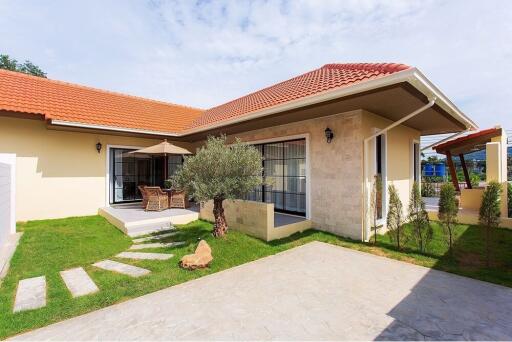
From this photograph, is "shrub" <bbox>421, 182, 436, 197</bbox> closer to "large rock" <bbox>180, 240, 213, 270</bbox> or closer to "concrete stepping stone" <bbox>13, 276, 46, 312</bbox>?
"large rock" <bbox>180, 240, 213, 270</bbox>

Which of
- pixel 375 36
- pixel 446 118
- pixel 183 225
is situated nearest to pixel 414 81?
pixel 446 118

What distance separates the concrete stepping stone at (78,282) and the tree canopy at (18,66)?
33291 millimetres

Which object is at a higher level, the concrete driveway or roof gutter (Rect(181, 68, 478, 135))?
roof gutter (Rect(181, 68, 478, 135))

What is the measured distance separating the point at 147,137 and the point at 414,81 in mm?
10371

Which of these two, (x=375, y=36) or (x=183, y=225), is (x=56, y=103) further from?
(x=375, y=36)

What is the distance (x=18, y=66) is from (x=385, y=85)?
39718 mm

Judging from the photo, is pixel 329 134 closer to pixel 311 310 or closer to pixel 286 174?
pixel 286 174

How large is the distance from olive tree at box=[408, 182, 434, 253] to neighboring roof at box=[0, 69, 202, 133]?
9.55 m

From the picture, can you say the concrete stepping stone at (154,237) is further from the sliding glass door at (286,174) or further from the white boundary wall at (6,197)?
the sliding glass door at (286,174)

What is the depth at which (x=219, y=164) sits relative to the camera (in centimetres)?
634

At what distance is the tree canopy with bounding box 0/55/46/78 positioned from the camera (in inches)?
1128

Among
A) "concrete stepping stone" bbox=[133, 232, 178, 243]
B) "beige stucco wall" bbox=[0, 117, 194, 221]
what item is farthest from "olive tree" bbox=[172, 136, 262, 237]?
"beige stucco wall" bbox=[0, 117, 194, 221]

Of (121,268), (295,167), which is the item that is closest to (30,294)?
(121,268)

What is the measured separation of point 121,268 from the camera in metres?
5.08
